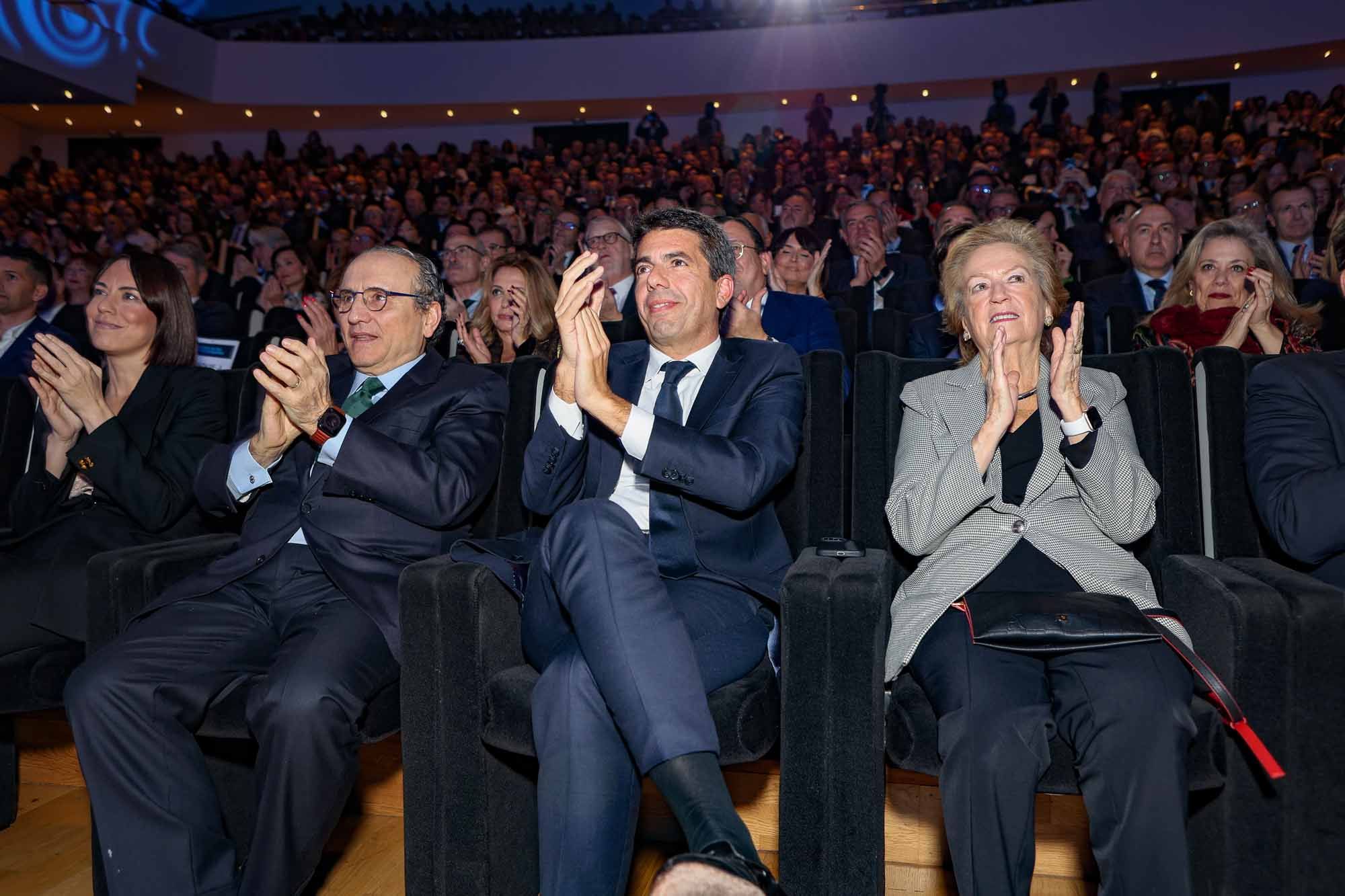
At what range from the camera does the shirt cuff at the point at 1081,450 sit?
4.90 feet

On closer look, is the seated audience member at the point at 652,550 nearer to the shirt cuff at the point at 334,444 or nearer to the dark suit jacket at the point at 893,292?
the shirt cuff at the point at 334,444

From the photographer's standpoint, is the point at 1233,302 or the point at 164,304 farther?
the point at 1233,302

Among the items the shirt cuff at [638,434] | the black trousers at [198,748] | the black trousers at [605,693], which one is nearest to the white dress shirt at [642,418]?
the shirt cuff at [638,434]

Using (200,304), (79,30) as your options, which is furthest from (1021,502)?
(79,30)

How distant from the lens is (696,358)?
1748mm

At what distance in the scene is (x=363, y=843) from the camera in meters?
1.86

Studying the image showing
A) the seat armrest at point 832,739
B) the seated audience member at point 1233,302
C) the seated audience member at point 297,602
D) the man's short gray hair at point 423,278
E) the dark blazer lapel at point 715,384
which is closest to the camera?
the seat armrest at point 832,739

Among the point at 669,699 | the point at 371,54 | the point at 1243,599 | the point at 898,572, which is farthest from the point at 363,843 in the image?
the point at 371,54

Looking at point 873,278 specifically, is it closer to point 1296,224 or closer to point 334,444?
point 1296,224

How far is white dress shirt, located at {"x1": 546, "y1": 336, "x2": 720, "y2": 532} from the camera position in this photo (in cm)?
150

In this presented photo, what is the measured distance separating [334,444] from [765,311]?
5.64ft

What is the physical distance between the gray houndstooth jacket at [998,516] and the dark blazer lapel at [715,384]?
0.32 metres

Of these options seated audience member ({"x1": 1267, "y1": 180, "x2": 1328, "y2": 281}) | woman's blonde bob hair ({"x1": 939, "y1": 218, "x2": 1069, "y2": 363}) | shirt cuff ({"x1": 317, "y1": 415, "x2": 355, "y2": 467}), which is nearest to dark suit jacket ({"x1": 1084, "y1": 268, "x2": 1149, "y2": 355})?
seated audience member ({"x1": 1267, "y1": 180, "x2": 1328, "y2": 281})

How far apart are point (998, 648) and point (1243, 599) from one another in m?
0.32
